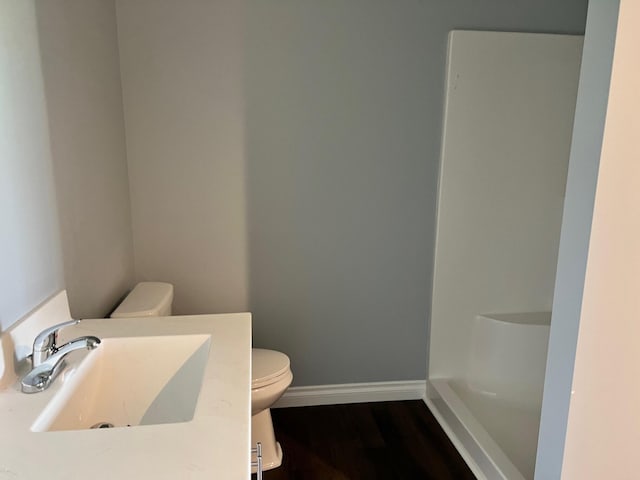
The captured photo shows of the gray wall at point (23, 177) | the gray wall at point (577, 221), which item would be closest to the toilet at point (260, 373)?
the gray wall at point (23, 177)

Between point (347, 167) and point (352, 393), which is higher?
point (347, 167)

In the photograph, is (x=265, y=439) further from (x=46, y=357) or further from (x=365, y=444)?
(x=46, y=357)

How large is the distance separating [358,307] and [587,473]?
1.31 meters

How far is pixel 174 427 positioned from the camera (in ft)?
3.22

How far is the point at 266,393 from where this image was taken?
202 centimetres

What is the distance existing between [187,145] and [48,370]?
53.5 inches

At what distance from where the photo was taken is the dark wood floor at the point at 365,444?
6.89ft

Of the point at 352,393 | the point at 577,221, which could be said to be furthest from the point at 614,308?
the point at 352,393

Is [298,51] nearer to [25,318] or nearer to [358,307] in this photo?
[358,307]

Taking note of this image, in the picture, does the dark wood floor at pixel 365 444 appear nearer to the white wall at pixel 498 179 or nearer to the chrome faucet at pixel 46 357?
the white wall at pixel 498 179

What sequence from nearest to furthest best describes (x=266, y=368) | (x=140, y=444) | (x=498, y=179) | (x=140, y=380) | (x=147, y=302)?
(x=140, y=444)
(x=140, y=380)
(x=147, y=302)
(x=266, y=368)
(x=498, y=179)

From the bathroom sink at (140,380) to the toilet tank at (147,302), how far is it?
413mm

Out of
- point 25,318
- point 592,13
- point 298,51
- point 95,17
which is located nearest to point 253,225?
point 298,51

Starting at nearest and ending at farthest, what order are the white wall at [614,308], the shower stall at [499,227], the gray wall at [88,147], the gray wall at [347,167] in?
the white wall at [614,308]
the gray wall at [88,147]
the gray wall at [347,167]
the shower stall at [499,227]
